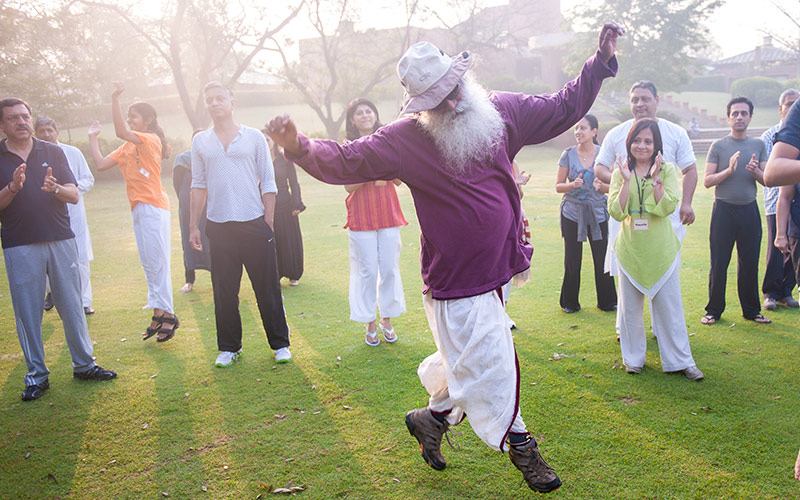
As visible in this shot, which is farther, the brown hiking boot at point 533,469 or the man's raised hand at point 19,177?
the man's raised hand at point 19,177

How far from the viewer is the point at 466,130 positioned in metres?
3.12

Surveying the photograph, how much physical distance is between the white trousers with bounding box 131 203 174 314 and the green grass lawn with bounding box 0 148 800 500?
52cm

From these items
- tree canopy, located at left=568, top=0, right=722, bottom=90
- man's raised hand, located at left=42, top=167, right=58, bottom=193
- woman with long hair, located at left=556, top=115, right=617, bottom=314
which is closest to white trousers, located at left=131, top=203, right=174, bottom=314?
man's raised hand, located at left=42, top=167, right=58, bottom=193

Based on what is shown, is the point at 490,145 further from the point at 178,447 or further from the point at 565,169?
the point at 565,169

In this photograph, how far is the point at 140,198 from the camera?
5.91m

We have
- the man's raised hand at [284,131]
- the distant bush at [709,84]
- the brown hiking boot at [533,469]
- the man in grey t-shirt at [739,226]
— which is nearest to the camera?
the man's raised hand at [284,131]

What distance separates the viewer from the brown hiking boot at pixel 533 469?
3096 millimetres

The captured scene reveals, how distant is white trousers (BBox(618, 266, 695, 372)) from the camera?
453 centimetres

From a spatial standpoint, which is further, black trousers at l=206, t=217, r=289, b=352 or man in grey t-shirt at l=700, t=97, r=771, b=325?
man in grey t-shirt at l=700, t=97, r=771, b=325

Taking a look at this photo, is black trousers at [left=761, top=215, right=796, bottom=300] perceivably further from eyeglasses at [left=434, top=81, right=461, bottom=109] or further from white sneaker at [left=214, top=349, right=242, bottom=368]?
white sneaker at [left=214, top=349, right=242, bottom=368]

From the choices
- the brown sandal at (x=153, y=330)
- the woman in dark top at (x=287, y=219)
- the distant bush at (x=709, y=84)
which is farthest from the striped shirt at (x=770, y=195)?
the distant bush at (x=709, y=84)

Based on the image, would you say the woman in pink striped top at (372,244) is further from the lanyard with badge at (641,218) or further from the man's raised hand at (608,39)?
the man's raised hand at (608,39)

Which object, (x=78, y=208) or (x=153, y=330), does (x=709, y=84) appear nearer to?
(x=78, y=208)

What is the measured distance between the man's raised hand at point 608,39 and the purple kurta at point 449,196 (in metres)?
0.05
